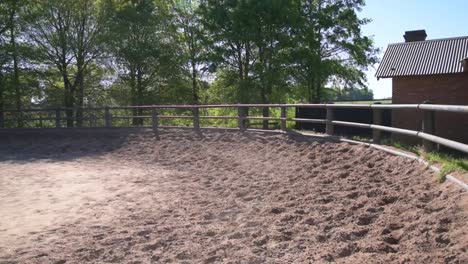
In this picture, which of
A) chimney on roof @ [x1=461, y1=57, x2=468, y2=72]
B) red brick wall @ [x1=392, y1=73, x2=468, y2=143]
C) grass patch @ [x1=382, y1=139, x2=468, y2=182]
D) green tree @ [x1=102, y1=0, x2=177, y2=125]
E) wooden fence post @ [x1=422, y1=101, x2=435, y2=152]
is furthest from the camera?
green tree @ [x1=102, y1=0, x2=177, y2=125]

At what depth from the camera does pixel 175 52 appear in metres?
28.8

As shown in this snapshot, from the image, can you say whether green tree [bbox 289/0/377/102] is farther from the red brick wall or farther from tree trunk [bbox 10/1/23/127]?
tree trunk [bbox 10/1/23/127]

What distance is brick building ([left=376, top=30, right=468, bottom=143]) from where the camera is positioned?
613 inches

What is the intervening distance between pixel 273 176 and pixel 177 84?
22061 millimetres

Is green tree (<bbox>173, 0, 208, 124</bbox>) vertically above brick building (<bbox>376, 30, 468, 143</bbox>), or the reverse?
green tree (<bbox>173, 0, 208, 124</bbox>)

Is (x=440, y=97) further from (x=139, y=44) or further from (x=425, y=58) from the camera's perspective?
(x=139, y=44)

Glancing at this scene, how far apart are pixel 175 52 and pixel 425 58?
651 inches

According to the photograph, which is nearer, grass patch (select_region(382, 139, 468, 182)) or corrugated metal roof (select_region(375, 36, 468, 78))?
grass patch (select_region(382, 139, 468, 182))

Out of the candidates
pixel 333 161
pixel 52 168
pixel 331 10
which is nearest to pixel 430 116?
pixel 333 161

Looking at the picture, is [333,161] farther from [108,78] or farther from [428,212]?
[108,78]

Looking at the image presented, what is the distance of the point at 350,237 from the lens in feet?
13.1

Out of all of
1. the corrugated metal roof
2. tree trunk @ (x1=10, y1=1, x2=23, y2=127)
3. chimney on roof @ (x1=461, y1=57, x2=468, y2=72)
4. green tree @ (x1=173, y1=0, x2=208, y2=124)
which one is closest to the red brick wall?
the corrugated metal roof

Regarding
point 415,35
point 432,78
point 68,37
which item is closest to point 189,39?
point 68,37

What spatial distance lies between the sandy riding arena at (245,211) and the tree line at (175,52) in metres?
13.9
